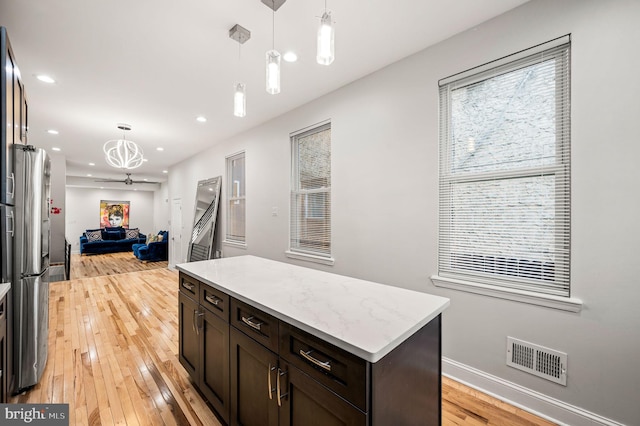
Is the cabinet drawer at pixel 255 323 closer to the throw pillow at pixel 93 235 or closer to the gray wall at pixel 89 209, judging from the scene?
the throw pillow at pixel 93 235

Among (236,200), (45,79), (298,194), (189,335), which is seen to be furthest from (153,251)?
(189,335)

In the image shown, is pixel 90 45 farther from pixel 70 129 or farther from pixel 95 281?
pixel 95 281

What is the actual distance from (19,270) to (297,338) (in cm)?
226

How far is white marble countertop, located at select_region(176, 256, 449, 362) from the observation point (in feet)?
3.14

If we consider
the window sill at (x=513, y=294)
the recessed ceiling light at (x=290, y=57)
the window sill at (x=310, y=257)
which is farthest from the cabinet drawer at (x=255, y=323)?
the recessed ceiling light at (x=290, y=57)

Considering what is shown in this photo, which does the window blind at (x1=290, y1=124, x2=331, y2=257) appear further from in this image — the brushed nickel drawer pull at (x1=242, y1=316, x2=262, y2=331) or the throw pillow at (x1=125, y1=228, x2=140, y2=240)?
the throw pillow at (x1=125, y1=228, x2=140, y2=240)

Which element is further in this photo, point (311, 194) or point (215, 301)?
point (311, 194)

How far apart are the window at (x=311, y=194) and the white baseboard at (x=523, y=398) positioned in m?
1.55

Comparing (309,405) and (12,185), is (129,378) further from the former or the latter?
(309,405)

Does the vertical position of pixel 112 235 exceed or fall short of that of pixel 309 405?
it falls short

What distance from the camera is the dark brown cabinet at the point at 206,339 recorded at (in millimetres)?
1585

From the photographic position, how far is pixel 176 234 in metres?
7.05

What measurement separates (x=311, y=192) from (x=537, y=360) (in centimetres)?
254

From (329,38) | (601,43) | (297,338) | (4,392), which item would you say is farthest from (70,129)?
(601,43)
